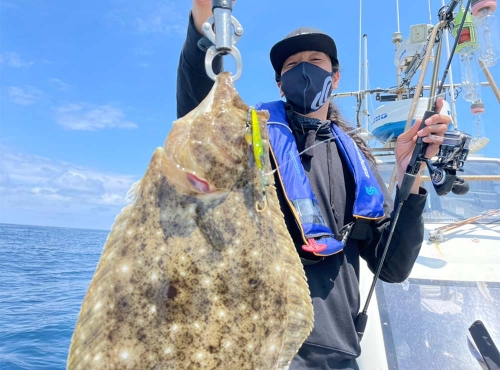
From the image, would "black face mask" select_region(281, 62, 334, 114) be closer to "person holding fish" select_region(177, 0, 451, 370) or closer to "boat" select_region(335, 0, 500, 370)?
"person holding fish" select_region(177, 0, 451, 370)

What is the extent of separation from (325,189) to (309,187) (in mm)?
213

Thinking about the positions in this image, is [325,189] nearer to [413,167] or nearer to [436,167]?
[413,167]

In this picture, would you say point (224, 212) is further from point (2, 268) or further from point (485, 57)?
point (2, 268)

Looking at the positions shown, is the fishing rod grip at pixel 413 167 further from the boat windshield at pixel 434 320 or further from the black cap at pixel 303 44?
the boat windshield at pixel 434 320

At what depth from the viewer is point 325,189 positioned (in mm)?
2758

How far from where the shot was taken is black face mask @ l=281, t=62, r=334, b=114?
2.80 metres

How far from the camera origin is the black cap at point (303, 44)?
2816 millimetres

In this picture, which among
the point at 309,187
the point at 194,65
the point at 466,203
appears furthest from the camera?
the point at 466,203

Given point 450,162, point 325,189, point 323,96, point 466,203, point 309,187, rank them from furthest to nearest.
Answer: point 466,203 < point 450,162 < point 323,96 < point 325,189 < point 309,187

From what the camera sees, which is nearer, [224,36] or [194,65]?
[224,36]

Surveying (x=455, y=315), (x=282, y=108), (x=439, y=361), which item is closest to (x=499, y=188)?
(x=455, y=315)

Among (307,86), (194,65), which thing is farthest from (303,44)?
(194,65)

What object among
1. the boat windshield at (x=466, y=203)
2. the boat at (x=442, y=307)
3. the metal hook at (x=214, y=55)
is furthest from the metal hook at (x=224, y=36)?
the boat windshield at (x=466, y=203)

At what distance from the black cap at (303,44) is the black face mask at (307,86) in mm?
138
